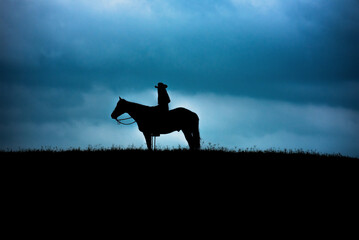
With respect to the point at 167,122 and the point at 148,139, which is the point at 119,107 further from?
the point at 167,122

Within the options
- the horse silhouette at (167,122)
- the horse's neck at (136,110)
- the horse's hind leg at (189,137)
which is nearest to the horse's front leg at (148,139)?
the horse silhouette at (167,122)

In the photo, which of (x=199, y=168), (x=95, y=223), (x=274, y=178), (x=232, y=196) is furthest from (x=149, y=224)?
(x=274, y=178)

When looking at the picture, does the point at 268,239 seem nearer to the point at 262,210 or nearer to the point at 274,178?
the point at 262,210

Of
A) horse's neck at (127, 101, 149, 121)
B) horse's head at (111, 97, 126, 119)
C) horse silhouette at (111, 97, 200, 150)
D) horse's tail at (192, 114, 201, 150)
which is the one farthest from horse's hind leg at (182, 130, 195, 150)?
horse's head at (111, 97, 126, 119)

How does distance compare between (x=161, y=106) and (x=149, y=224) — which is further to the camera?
(x=161, y=106)

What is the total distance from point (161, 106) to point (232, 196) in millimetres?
7655

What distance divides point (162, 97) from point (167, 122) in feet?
4.05

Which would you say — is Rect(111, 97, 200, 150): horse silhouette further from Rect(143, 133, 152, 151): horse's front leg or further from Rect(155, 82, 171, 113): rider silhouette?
Rect(155, 82, 171, 113): rider silhouette

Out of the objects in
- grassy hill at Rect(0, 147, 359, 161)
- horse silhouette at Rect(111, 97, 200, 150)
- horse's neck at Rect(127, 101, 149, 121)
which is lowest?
grassy hill at Rect(0, 147, 359, 161)

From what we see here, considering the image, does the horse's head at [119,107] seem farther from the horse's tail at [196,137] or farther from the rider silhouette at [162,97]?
the horse's tail at [196,137]

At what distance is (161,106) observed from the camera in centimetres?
1764

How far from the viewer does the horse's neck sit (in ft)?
58.2

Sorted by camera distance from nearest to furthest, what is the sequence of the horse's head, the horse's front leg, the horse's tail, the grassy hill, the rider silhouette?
the grassy hill, the horse's front leg, the rider silhouette, the horse's tail, the horse's head

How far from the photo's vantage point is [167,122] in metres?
17.5
